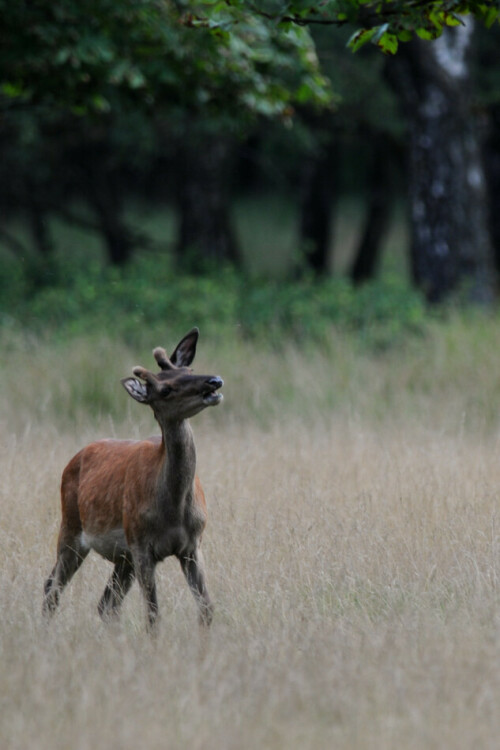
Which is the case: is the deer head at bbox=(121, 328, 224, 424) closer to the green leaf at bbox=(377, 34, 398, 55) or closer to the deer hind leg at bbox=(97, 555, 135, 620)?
the deer hind leg at bbox=(97, 555, 135, 620)

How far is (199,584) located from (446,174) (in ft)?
35.1

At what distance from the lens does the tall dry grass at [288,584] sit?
427 centimetres

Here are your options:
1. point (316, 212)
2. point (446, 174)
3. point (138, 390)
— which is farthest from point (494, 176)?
point (138, 390)

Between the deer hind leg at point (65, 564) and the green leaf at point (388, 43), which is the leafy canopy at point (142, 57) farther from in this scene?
the deer hind leg at point (65, 564)

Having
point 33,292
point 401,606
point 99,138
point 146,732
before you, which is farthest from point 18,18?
point 99,138

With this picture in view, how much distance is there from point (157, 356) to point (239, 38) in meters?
7.75

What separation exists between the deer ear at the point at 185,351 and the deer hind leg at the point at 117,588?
1.00 meters

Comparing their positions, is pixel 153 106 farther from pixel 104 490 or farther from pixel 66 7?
pixel 104 490

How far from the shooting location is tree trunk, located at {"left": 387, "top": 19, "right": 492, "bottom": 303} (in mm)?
14922

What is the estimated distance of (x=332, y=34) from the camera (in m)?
20.7

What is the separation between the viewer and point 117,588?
233 inches

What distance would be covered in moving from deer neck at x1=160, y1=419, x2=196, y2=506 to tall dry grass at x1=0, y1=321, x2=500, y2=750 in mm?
645

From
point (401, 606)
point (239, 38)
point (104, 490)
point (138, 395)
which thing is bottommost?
point (401, 606)

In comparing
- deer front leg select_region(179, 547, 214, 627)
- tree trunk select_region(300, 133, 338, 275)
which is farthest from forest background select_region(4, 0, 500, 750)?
tree trunk select_region(300, 133, 338, 275)
